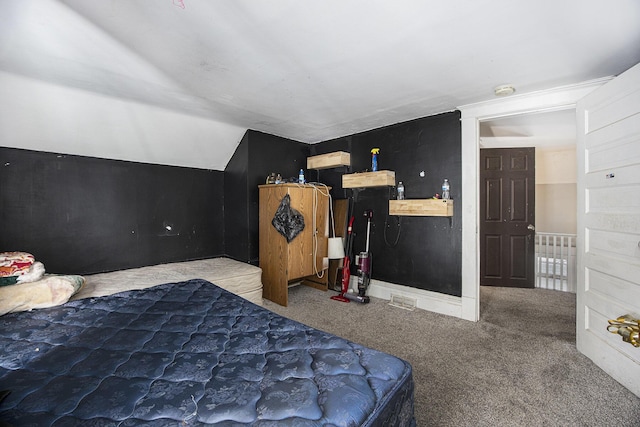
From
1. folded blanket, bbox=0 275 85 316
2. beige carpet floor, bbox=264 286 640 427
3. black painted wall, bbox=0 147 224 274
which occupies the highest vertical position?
black painted wall, bbox=0 147 224 274

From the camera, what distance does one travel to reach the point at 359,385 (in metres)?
0.95

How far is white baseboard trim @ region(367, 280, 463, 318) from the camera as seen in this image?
9.89 ft

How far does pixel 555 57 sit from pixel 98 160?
175 inches

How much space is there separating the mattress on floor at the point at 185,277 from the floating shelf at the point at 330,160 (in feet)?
5.93

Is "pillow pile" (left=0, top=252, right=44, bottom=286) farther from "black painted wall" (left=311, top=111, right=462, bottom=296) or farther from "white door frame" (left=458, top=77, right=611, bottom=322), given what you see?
"white door frame" (left=458, top=77, right=611, bottom=322)

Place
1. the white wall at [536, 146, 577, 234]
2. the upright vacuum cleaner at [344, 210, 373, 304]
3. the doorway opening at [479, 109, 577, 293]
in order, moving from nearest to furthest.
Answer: the upright vacuum cleaner at [344, 210, 373, 304], the doorway opening at [479, 109, 577, 293], the white wall at [536, 146, 577, 234]

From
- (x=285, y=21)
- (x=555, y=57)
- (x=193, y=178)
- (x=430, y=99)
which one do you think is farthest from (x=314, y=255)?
(x=555, y=57)

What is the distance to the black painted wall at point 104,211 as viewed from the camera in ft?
8.82

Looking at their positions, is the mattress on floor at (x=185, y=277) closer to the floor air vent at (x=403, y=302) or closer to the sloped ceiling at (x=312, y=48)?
the floor air vent at (x=403, y=302)

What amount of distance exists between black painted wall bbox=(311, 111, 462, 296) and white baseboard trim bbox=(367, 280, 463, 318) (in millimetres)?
65

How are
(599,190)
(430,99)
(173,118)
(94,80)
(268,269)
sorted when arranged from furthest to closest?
(268,269)
(173,118)
(430,99)
(94,80)
(599,190)

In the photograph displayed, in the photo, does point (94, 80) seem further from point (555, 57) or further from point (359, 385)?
point (555, 57)

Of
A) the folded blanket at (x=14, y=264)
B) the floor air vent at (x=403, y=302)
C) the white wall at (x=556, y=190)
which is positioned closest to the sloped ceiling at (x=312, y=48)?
the folded blanket at (x=14, y=264)

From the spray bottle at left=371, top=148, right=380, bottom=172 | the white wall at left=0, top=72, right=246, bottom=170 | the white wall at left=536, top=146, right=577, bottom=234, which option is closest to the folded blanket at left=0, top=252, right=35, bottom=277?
the white wall at left=0, top=72, right=246, bottom=170
